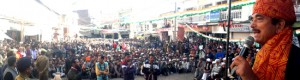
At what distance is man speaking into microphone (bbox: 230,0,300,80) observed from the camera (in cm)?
155

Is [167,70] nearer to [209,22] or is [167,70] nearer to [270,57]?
[209,22]

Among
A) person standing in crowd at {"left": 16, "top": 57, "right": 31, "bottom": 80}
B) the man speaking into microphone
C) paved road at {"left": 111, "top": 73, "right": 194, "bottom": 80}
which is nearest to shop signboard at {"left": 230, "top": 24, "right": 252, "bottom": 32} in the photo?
paved road at {"left": 111, "top": 73, "right": 194, "bottom": 80}

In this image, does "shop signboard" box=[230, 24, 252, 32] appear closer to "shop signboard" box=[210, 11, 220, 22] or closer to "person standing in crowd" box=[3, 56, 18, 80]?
"shop signboard" box=[210, 11, 220, 22]

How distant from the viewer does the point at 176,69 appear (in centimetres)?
1886

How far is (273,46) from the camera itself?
165 cm

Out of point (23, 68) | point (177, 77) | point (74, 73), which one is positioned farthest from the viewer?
point (177, 77)

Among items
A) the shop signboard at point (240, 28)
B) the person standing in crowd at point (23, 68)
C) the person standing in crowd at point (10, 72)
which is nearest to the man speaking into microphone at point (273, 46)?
the person standing in crowd at point (23, 68)

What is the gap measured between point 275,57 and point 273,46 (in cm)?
7

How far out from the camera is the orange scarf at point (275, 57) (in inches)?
62.1

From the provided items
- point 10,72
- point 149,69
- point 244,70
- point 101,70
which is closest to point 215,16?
point 149,69

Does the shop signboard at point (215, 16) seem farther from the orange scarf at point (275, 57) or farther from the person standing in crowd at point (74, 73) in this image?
the orange scarf at point (275, 57)

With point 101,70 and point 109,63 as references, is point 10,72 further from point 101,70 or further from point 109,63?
point 109,63

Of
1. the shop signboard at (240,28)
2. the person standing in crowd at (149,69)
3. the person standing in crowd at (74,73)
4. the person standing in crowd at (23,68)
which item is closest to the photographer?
the person standing in crowd at (23,68)

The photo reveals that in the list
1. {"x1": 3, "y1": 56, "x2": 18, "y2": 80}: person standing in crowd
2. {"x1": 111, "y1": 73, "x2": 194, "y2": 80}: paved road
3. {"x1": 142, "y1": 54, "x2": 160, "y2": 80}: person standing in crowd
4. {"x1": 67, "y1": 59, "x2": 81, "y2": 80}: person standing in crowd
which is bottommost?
{"x1": 111, "y1": 73, "x2": 194, "y2": 80}: paved road
